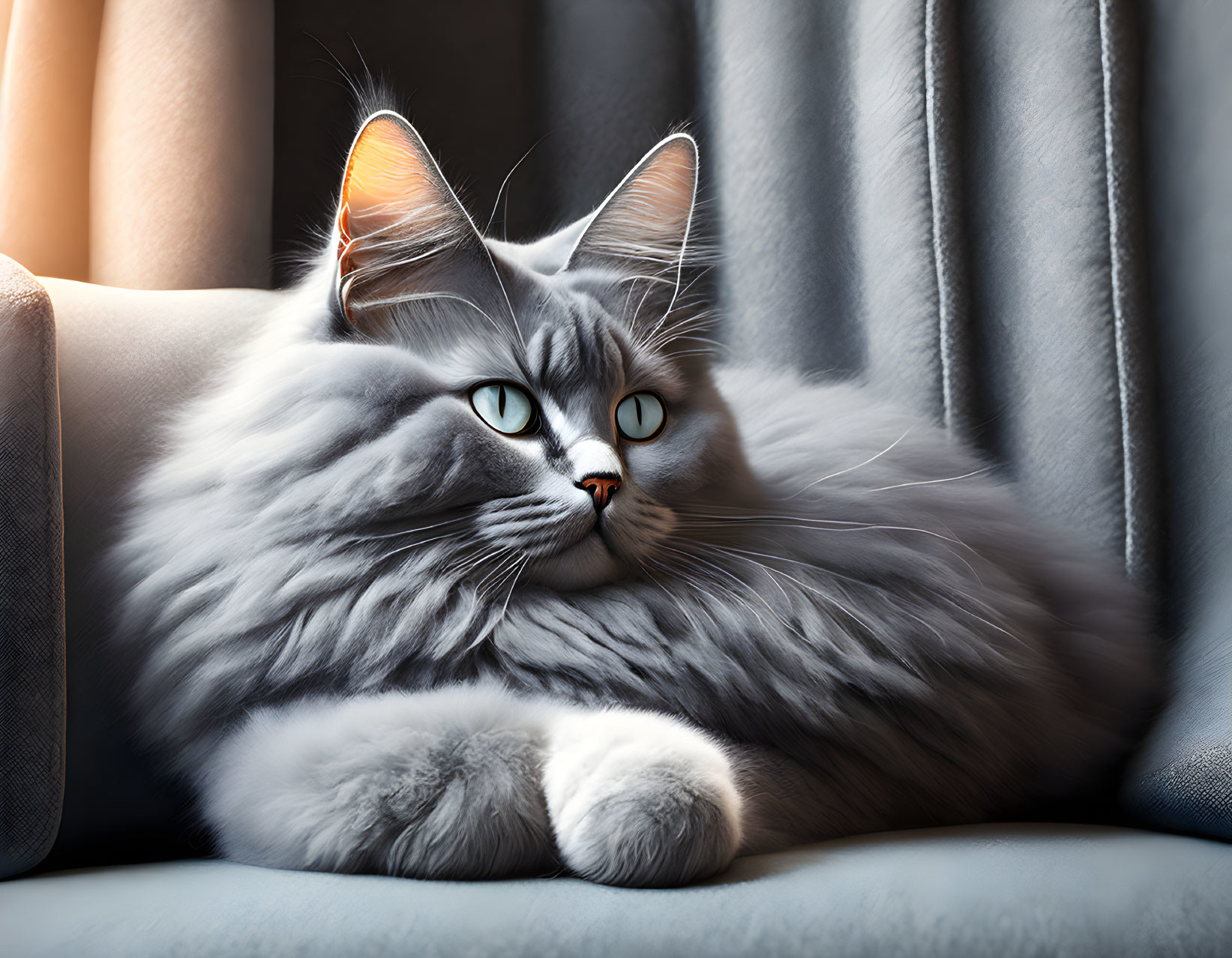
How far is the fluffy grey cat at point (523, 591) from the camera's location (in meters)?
0.75

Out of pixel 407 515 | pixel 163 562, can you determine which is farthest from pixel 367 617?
pixel 163 562

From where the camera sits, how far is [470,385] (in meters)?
0.87

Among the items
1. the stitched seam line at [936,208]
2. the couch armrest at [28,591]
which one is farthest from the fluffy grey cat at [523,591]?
the stitched seam line at [936,208]

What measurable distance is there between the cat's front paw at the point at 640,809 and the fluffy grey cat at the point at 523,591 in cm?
1

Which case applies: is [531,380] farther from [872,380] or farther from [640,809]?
[872,380]

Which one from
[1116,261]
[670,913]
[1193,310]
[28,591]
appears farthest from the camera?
[1116,261]

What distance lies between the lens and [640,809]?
593mm

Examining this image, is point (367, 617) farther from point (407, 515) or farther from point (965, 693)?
point (965, 693)

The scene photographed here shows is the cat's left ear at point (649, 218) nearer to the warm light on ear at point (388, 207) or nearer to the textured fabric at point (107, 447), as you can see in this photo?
the warm light on ear at point (388, 207)

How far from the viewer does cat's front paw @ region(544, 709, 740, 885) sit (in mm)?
593

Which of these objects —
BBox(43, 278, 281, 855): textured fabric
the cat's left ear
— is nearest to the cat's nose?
the cat's left ear

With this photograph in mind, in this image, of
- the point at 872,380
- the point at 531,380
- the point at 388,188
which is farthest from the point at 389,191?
the point at 872,380

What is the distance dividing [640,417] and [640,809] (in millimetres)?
461

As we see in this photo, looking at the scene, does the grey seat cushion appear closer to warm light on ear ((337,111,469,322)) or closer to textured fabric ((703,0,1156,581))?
warm light on ear ((337,111,469,322))
